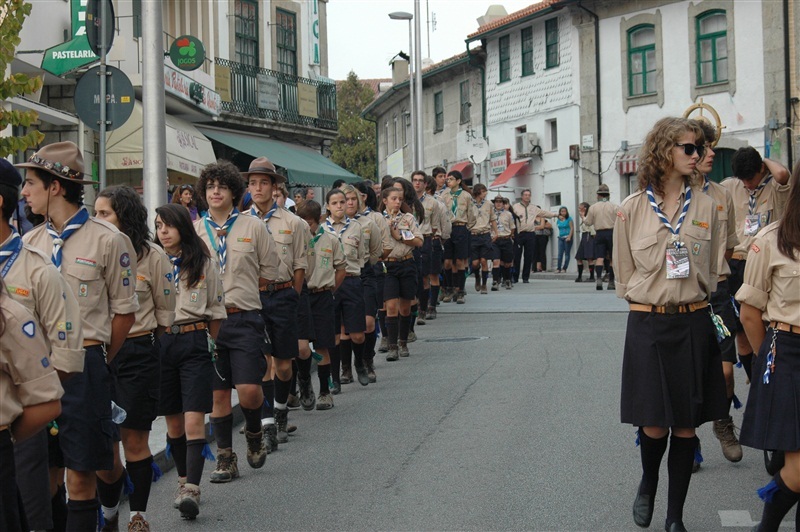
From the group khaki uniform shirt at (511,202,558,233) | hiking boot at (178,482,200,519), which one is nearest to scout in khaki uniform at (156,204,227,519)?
hiking boot at (178,482,200,519)

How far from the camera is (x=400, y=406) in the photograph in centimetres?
1099

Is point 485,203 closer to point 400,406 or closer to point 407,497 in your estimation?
point 400,406

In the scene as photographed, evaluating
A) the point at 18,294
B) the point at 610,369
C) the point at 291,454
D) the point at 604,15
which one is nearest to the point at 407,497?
the point at 291,454

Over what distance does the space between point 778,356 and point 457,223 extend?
15.3 m

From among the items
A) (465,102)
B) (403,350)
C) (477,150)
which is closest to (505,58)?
(477,150)

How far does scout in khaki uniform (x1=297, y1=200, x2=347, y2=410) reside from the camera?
11086 mm

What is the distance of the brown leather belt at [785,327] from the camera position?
5.41m

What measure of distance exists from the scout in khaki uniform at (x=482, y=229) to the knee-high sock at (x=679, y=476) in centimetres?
1616

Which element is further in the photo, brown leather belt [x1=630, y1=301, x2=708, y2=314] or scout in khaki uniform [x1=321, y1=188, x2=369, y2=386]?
scout in khaki uniform [x1=321, y1=188, x2=369, y2=386]

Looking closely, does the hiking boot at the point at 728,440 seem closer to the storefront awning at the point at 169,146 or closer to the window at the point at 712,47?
the storefront awning at the point at 169,146

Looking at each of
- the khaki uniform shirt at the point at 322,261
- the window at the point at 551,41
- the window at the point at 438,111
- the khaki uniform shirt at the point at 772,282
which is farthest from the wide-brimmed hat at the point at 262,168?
the window at the point at 438,111

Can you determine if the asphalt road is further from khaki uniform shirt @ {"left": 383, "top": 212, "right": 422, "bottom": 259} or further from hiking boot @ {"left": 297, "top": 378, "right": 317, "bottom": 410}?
khaki uniform shirt @ {"left": 383, "top": 212, "right": 422, "bottom": 259}

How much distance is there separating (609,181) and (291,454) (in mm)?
29202

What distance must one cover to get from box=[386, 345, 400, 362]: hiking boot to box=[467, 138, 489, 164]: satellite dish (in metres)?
30.3
